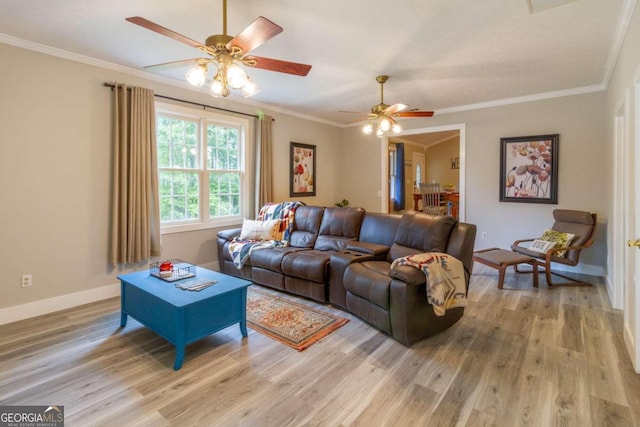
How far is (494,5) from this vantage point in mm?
2381

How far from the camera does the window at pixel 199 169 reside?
416 centimetres

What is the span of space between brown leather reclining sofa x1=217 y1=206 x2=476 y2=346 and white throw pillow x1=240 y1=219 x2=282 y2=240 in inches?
7.1

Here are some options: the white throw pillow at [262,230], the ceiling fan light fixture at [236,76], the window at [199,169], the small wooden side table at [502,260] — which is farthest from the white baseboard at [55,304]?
the small wooden side table at [502,260]

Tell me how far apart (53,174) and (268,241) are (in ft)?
7.69

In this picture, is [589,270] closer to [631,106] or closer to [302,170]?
[631,106]

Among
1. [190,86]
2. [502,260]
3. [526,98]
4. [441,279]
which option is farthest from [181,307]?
[526,98]

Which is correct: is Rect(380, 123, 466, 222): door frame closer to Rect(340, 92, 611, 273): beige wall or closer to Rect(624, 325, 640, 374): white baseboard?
Rect(340, 92, 611, 273): beige wall

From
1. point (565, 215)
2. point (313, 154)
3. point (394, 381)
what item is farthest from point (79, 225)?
point (565, 215)

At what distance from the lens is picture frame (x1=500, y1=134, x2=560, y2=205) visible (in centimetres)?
465

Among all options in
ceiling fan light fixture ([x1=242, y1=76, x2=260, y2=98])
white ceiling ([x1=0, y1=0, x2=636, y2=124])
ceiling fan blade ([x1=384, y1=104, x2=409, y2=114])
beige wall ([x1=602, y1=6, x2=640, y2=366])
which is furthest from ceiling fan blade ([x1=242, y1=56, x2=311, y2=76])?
beige wall ([x1=602, y1=6, x2=640, y2=366])

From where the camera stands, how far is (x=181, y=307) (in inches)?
86.2

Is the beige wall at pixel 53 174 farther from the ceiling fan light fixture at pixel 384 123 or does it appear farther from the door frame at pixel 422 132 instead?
the door frame at pixel 422 132

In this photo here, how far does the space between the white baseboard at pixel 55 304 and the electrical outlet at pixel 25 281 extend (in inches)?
7.1

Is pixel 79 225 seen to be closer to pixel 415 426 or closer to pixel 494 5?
pixel 415 426
